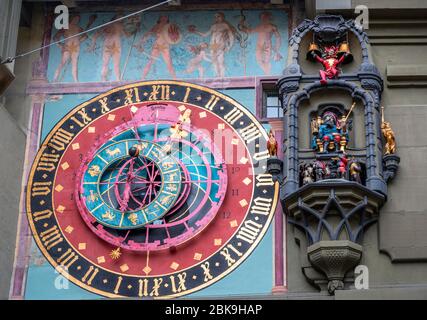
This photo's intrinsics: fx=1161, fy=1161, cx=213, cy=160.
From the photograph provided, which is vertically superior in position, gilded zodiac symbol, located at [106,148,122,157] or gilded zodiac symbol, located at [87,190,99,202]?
gilded zodiac symbol, located at [106,148,122,157]

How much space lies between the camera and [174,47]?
15078 mm

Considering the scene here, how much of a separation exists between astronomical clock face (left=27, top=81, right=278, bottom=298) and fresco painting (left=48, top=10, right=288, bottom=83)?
12.3 inches

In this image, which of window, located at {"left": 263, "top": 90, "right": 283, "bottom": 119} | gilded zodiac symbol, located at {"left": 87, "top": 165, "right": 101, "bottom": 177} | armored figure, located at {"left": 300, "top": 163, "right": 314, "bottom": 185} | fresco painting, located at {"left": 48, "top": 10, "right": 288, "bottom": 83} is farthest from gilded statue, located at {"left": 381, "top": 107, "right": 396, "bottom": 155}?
gilded zodiac symbol, located at {"left": 87, "top": 165, "right": 101, "bottom": 177}

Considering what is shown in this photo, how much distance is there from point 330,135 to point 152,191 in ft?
7.35

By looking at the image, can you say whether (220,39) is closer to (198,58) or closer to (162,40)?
(198,58)

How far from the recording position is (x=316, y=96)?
14.2 metres

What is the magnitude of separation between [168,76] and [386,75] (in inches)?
109

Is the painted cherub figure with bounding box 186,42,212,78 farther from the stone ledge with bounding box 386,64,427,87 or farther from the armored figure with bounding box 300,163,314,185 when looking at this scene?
the stone ledge with bounding box 386,64,427,87

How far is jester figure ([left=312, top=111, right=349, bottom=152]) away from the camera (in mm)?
13750

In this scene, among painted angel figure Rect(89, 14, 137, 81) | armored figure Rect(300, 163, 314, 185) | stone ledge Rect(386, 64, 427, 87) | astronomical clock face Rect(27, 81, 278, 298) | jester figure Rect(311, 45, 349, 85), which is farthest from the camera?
painted angel figure Rect(89, 14, 137, 81)

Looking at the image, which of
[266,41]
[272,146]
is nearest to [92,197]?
[272,146]
